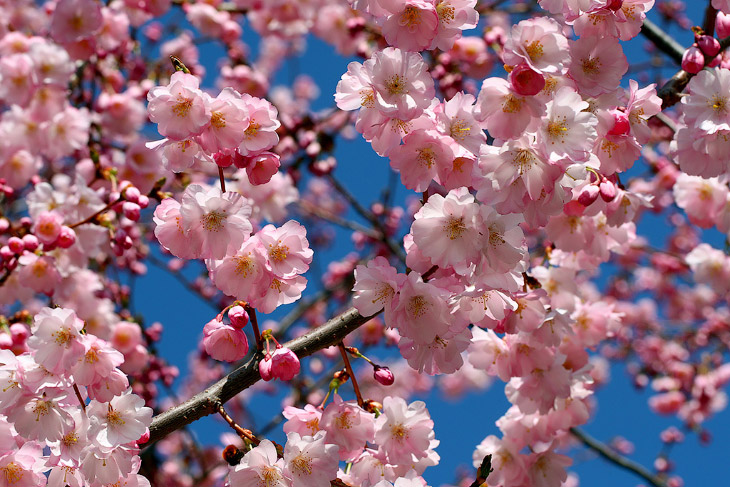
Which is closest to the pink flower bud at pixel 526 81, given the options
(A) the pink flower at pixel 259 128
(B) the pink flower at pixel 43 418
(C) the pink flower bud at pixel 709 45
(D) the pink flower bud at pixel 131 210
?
(A) the pink flower at pixel 259 128

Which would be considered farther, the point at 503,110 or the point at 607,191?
the point at 607,191

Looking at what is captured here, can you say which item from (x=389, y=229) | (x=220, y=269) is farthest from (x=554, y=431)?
(x=389, y=229)

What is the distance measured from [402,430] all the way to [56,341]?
3.58 ft

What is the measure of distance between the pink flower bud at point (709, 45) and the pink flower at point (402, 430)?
4.95 ft

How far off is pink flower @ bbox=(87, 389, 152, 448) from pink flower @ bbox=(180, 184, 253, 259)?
490 mm

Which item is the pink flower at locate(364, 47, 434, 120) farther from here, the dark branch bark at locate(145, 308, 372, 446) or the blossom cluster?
the blossom cluster

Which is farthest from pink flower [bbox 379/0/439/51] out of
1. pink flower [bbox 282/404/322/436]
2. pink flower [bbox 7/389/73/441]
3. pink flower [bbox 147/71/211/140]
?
pink flower [bbox 7/389/73/441]

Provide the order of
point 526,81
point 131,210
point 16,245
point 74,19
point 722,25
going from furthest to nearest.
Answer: point 74,19 → point 16,245 → point 131,210 → point 722,25 → point 526,81

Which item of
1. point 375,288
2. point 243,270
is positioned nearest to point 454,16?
point 375,288

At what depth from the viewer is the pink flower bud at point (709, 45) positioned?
7.48 ft

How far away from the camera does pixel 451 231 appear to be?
191cm

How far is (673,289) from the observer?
35.2 feet

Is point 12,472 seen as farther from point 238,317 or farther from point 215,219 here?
point 215,219

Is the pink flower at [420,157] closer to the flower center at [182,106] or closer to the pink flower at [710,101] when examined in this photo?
the flower center at [182,106]
